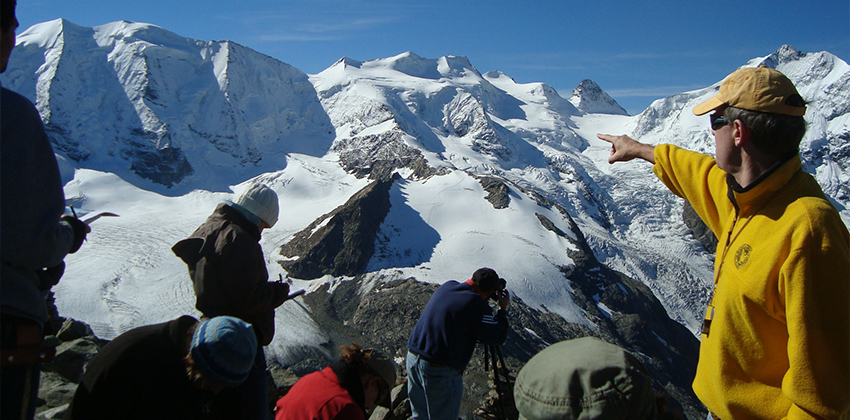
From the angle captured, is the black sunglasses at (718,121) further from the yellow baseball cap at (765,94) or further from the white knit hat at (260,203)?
the white knit hat at (260,203)

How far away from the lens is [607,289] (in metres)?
49.8

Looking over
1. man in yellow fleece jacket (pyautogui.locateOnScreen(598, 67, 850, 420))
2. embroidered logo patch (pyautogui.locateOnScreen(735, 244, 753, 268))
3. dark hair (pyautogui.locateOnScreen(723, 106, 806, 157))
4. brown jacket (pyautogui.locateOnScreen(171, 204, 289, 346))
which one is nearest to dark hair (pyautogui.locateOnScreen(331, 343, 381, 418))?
brown jacket (pyautogui.locateOnScreen(171, 204, 289, 346))

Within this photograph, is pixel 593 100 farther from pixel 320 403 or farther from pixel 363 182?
pixel 320 403

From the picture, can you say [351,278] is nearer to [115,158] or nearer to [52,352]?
[52,352]

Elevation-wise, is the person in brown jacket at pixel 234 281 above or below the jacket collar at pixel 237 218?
below

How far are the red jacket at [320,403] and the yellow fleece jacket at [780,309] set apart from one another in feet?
6.82

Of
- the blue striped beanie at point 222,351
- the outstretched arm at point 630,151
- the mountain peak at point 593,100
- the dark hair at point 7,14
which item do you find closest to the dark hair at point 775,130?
the outstretched arm at point 630,151

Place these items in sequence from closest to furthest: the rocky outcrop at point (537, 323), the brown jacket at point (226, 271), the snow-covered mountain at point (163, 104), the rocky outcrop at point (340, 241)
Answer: the brown jacket at point (226, 271) → the rocky outcrop at point (537, 323) → the rocky outcrop at point (340, 241) → the snow-covered mountain at point (163, 104)

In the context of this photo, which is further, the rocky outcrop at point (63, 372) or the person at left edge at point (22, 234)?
the rocky outcrop at point (63, 372)

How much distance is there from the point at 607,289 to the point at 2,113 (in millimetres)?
52050

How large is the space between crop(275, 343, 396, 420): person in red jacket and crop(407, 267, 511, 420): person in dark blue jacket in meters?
0.84

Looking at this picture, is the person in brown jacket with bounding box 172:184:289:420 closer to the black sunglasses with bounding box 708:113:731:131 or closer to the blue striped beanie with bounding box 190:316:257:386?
the blue striped beanie with bounding box 190:316:257:386

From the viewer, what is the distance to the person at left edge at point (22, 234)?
2.27m

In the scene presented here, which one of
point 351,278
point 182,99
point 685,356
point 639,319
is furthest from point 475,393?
point 182,99
